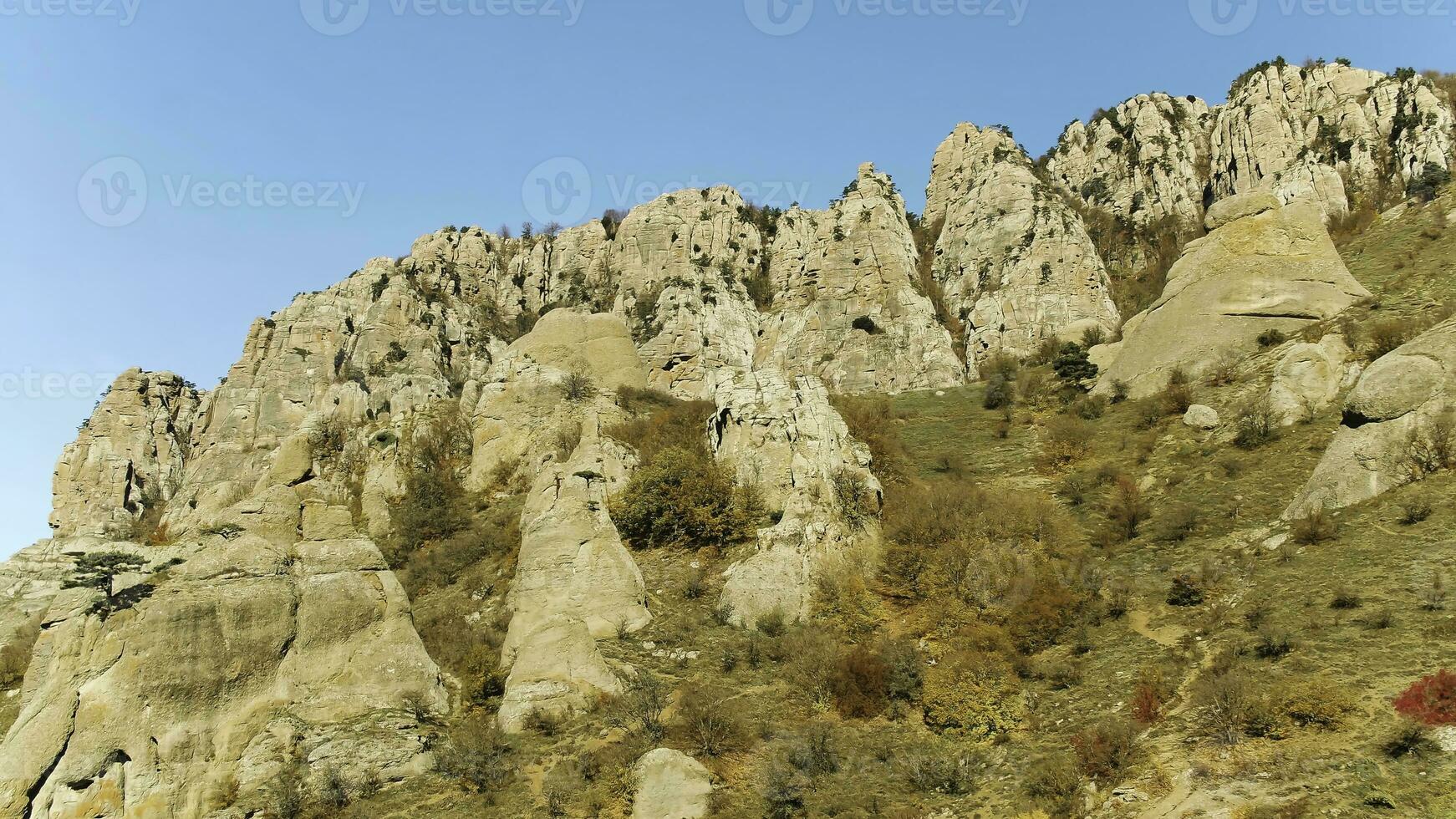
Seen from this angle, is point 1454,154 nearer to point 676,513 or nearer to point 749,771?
point 676,513

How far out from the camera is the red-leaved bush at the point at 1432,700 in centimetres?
952

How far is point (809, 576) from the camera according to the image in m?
19.1

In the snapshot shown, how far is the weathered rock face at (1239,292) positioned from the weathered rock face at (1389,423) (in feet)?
30.1

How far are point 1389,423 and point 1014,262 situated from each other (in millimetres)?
43922

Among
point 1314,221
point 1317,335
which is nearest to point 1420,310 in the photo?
point 1317,335

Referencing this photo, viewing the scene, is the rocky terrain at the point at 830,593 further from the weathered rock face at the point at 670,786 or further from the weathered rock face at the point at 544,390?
the weathered rock face at the point at 544,390

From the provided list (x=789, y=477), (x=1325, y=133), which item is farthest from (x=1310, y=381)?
(x=1325, y=133)

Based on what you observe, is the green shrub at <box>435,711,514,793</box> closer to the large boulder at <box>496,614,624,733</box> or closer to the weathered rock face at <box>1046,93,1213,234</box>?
the large boulder at <box>496,614,624,733</box>

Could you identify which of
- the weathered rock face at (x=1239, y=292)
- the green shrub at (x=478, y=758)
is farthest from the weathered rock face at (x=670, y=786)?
the weathered rock face at (x=1239, y=292)

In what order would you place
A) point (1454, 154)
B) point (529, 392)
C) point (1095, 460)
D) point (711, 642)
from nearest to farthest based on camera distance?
1. point (711, 642)
2. point (1095, 460)
3. point (529, 392)
4. point (1454, 154)

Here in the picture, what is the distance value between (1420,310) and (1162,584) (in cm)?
1267

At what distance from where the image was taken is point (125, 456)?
220ft

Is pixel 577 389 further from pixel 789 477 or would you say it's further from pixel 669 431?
pixel 789 477

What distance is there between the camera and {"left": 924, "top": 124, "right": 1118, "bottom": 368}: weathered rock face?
53375mm
